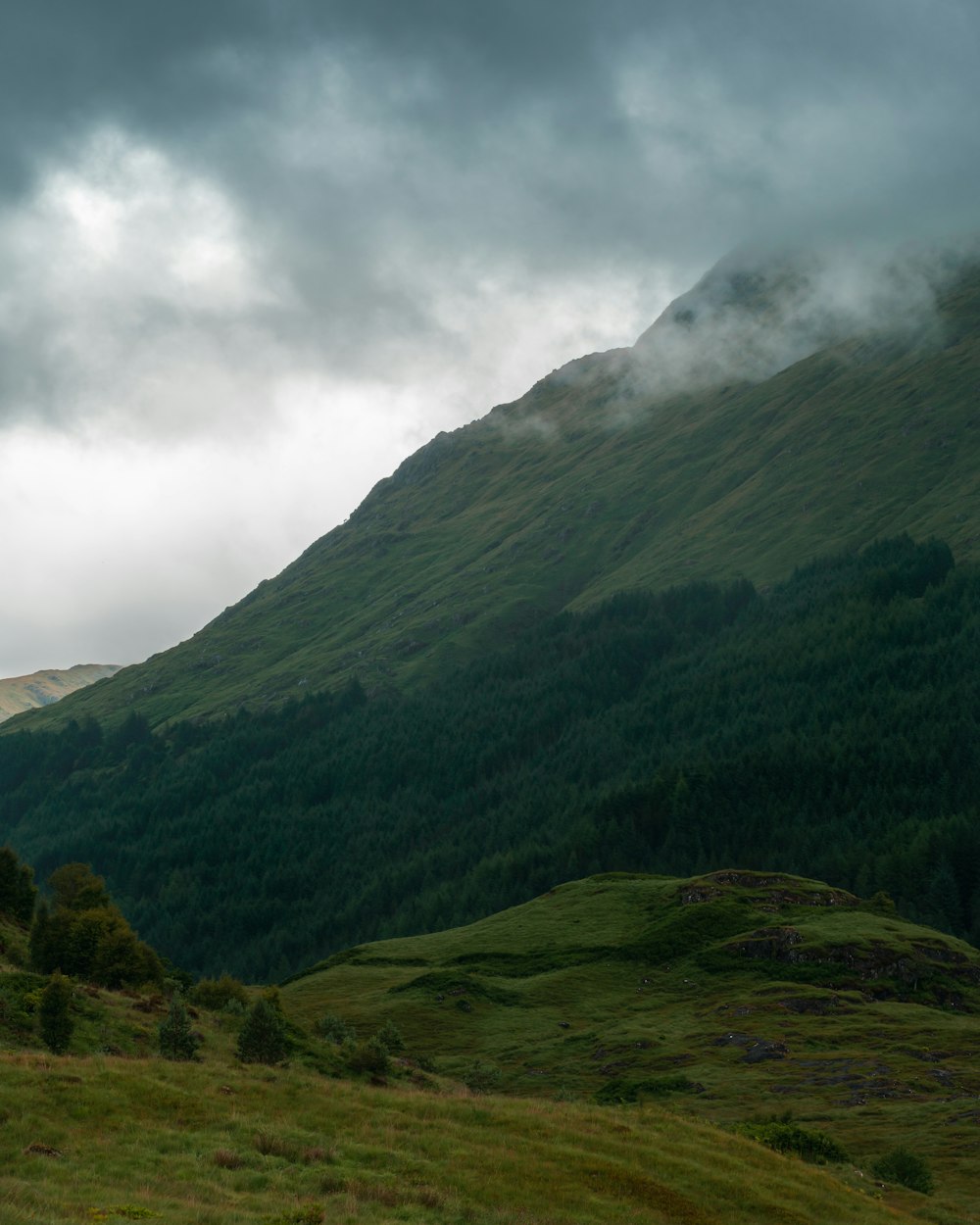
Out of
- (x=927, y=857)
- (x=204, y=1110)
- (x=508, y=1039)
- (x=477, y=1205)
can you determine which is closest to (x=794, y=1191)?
(x=477, y=1205)

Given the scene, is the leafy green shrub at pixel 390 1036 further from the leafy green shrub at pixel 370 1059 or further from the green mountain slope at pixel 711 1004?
the leafy green shrub at pixel 370 1059

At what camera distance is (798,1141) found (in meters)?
52.0

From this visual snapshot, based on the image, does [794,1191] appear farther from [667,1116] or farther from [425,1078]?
[425,1078]

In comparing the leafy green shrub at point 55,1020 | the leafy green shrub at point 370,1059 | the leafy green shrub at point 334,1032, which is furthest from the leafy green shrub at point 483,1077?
the leafy green shrub at point 55,1020

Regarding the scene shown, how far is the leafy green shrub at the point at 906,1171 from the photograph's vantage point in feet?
165

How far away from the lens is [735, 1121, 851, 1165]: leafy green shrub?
168 ft

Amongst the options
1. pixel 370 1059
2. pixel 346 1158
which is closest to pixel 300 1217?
pixel 346 1158

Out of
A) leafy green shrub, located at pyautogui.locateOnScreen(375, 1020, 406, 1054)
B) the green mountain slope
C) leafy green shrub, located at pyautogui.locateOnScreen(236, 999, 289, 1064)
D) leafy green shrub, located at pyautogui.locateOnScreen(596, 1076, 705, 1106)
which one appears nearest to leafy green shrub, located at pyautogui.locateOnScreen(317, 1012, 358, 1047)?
leafy green shrub, located at pyautogui.locateOnScreen(375, 1020, 406, 1054)

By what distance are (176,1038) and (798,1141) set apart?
3091 centimetres

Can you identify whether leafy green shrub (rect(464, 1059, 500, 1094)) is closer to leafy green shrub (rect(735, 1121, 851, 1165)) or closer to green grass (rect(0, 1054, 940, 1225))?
leafy green shrub (rect(735, 1121, 851, 1165))

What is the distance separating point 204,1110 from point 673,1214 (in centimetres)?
1636

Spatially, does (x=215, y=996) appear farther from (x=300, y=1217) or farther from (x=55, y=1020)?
(x=300, y=1217)

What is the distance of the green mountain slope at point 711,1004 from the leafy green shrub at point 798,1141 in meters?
1.76

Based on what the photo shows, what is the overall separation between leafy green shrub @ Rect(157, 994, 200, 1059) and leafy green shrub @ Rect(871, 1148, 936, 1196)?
1324 inches
